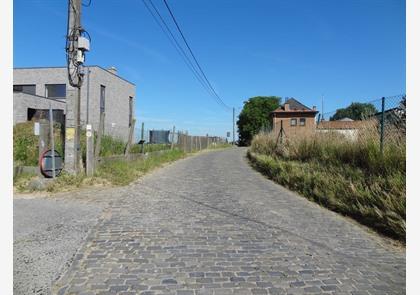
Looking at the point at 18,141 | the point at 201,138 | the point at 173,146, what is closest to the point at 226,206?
the point at 18,141

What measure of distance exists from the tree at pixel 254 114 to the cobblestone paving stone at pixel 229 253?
71208mm

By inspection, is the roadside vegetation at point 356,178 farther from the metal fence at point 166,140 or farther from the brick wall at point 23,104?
the brick wall at point 23,104

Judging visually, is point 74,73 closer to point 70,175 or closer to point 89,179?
point 70,175

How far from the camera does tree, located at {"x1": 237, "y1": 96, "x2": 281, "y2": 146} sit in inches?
3105

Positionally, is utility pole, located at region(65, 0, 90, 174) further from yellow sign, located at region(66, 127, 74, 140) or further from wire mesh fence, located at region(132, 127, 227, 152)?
wire mesh fence, located at region(132, 127, 227, 152)

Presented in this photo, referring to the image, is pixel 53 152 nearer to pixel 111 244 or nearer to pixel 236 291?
pixel 111 244

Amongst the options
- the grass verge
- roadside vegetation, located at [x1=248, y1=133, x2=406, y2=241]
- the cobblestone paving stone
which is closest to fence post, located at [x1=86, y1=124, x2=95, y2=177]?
the grass verge

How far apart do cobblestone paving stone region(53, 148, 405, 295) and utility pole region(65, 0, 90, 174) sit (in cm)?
323

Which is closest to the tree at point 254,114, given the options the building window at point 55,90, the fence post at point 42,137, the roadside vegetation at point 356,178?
the building window at point 55,90

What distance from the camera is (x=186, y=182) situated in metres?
11.0

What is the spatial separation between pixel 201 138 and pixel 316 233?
3440 centimetres

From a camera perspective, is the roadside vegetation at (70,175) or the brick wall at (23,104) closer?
the roadside vegetation at (70,175)

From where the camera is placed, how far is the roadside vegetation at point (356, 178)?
5.70m

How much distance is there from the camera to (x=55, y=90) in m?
29.6
